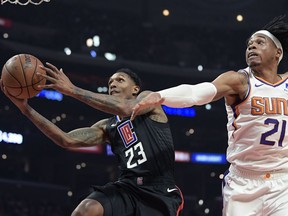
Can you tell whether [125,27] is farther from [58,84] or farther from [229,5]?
→ [58,84]

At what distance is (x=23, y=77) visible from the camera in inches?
184

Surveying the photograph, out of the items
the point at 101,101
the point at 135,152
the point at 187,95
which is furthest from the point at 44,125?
the point at 187,95

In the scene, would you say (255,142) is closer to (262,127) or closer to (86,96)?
(262,127)

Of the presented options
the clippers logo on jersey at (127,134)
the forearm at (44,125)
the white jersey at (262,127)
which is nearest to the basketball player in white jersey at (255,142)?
the white jersey at (262,127)

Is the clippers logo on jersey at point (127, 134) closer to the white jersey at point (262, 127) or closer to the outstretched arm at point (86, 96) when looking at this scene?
the outstretched arm at point (86, 96)

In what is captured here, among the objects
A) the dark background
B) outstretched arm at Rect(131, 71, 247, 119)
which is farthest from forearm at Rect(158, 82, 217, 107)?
the dark background

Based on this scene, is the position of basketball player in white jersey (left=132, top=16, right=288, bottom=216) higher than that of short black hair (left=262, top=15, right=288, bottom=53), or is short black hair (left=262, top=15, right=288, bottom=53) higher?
short black hair (left=262, top=15, right=288, bottom=53)

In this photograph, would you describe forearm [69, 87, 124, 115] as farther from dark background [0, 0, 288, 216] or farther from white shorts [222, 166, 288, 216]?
dark background [0, 0, 288, 216]

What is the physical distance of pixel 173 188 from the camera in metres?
5.20

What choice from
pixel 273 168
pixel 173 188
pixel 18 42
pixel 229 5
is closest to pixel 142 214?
pixel 173 188

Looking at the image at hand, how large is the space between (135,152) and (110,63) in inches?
616

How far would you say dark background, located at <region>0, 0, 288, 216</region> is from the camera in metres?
18.7

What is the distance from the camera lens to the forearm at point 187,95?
4094 mm

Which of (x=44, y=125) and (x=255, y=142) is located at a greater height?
(x=44, y=125)
